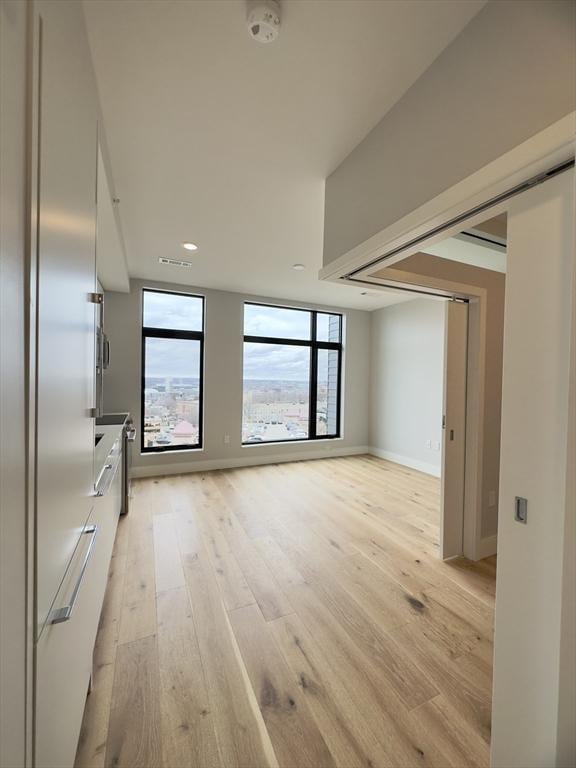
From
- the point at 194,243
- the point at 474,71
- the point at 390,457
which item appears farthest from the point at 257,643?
the point at 390,457

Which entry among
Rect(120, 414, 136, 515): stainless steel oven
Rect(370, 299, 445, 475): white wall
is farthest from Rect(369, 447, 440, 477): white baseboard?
Rect(120, 414, 136, 515): stainless steel oven

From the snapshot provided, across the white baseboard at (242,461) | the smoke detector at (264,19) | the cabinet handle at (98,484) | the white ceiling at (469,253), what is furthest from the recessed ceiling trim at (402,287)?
the white baseboard at (242,461)

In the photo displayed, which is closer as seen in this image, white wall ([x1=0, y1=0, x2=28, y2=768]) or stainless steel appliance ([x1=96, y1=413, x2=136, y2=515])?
white wall ([x1=0, y1=0, x2=28, y2=768])

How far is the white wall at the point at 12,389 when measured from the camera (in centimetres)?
53

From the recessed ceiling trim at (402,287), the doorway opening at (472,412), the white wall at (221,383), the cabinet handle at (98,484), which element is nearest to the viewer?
the cabinet handle at (98,484)

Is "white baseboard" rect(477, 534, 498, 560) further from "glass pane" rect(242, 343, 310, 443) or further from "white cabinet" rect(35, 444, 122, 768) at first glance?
"glass pane" rect(242, 343, 310, 443)

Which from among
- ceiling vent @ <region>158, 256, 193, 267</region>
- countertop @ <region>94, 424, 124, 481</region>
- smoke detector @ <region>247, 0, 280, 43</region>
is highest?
ceiling vent @ <region>158, 256, 193, 267</region>

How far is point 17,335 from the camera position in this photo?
59 cm

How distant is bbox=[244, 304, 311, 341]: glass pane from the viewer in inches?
205

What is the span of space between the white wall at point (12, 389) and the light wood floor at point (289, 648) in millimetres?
941

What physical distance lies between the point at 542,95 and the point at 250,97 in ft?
3.89

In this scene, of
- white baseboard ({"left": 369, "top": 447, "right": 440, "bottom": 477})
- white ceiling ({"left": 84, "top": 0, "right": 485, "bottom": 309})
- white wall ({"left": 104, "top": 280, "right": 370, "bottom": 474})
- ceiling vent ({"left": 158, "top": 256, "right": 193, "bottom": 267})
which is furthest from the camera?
white baseboard ({"left": 369, "top": 447, "right": 440, "bottom": 477})

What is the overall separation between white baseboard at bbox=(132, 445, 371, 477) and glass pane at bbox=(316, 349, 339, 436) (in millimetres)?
400

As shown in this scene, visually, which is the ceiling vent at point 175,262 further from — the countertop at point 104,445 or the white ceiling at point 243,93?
the countertop at point 104,445
